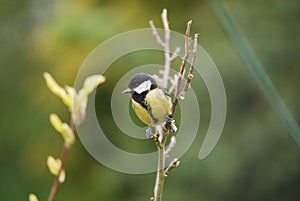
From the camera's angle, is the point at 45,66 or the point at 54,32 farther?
the point at 45,66

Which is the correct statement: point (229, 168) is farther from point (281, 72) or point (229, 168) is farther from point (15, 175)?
point (15, 175)

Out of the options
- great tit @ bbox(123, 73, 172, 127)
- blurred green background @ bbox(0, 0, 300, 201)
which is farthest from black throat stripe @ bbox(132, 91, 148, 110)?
blurred green background @ bbox(0, 0, 300, 201)

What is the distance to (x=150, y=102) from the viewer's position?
1.86ft

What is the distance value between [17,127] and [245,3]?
116 centimetres

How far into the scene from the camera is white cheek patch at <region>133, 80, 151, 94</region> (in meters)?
0.56

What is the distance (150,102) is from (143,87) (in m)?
0.02

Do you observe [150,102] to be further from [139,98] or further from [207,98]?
[207,98]

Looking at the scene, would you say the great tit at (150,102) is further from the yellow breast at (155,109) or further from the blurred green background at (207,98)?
the blurred green background at (207,98)

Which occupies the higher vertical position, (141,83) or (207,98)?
(207,98)

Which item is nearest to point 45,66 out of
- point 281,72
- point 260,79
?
point 281,72

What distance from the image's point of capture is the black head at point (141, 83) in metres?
0.56

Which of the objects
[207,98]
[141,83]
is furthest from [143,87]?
[207,98]

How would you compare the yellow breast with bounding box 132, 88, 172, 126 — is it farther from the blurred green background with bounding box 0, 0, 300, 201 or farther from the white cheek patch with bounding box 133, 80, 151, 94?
the blurred green background with bounding box 0, 0, 300, 201

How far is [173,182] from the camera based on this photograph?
7.39 ft
